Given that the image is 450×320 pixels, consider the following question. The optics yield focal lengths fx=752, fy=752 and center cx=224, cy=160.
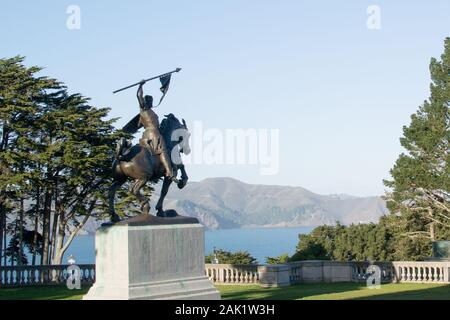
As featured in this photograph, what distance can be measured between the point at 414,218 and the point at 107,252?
4248 cm

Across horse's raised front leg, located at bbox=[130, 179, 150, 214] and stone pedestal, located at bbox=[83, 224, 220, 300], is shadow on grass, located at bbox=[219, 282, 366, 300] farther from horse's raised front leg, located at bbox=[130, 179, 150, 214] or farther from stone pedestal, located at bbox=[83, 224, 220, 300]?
horse's raised front leg, located at bbox=[130, 179, 150, 214]

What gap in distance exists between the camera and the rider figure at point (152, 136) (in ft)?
67.5

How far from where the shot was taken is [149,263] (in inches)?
763

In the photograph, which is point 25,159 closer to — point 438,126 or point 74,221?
point 74,221

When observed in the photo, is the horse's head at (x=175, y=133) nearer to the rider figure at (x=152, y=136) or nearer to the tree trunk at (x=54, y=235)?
the rider figure at (x=152, y=136)

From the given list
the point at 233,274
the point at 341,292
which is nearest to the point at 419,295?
the point at 341,292

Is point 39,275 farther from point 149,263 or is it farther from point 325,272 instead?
point 149,263

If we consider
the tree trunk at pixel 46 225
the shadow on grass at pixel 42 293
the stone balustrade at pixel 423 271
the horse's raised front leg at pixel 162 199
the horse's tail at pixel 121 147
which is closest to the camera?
the horse's tail at pixel 121 147

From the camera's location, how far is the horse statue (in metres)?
20.1

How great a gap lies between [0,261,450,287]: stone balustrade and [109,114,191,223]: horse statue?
861 cm

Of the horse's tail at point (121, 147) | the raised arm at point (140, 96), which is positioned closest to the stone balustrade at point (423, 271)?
the raised arm at point (140, 96)

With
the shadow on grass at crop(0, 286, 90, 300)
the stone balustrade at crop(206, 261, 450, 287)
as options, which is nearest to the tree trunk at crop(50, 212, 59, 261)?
the shadow on grass at crop(0, 286, 90, 300)
